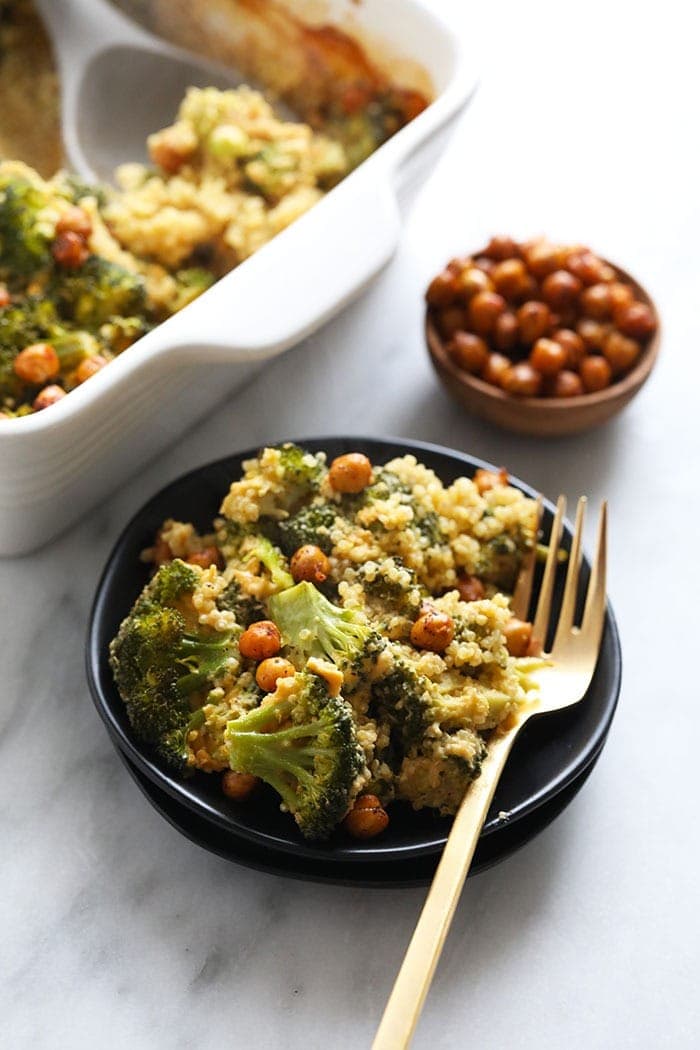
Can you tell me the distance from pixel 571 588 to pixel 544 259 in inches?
23.0

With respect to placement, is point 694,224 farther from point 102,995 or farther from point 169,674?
point 102,995

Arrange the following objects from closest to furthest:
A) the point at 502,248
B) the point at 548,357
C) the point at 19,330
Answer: the point at 19,330
the point at 548,357
the point at 502,248

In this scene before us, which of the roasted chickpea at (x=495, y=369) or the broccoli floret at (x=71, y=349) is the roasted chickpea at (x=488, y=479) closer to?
the roasted chickpea at (x=495, y=369)

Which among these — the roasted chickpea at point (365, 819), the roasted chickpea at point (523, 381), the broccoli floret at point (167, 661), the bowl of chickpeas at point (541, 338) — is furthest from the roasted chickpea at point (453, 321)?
the roasted chickpea at point (365, 819)

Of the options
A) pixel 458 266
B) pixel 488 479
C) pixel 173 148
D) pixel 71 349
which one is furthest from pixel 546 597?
pixel 173 148

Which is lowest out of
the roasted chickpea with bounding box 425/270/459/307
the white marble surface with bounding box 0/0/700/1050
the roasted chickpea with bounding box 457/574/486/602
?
the white marble surface with bounding box 0/0/700/1050

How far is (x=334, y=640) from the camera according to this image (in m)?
1.34

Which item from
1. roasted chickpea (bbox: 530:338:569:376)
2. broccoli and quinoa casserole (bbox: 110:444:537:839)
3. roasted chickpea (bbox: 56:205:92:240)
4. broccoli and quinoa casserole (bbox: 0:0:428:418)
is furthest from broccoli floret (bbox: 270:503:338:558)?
roasted chickpea (bbox: 56:205:92:240)

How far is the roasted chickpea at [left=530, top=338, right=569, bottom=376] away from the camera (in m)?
1.77

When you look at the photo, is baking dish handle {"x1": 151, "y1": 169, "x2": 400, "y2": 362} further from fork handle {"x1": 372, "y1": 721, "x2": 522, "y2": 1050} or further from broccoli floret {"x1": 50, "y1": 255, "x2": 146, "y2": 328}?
fork handle {"x1": 372, "y1": 721, "x2": 522, "y2": 1050}

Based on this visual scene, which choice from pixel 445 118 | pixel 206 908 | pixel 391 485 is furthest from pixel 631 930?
pixel 445 118

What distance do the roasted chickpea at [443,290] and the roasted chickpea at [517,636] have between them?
0.59 m

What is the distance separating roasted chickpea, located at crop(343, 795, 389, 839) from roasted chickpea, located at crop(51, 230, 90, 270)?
0.89m

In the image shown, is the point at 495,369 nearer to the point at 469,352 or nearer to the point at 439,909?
the point at 469,352
